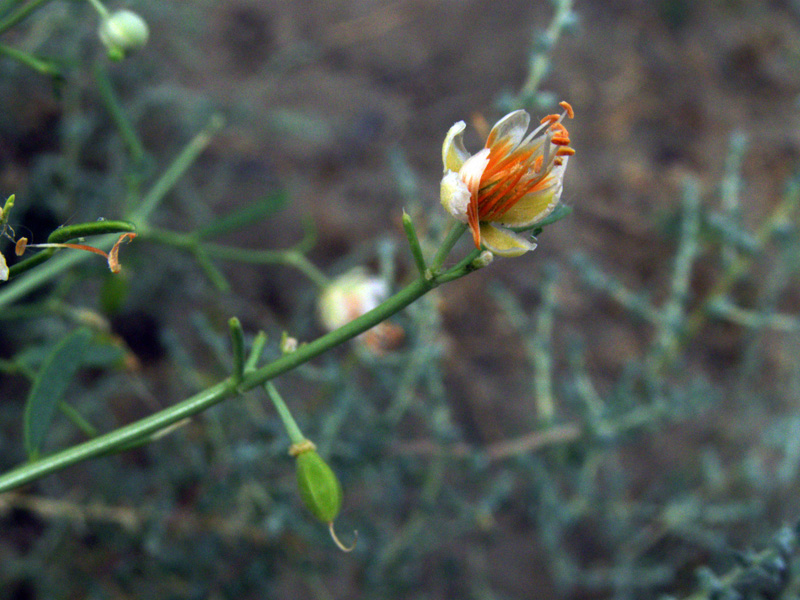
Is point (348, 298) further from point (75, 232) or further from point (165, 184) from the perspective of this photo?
point (75, 232)

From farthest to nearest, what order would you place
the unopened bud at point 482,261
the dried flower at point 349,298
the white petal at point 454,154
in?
the dried flower at point 349,298
the white petal at point 454,154
the unopened bud at point 482,261

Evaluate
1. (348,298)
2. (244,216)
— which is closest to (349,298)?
(348,298)

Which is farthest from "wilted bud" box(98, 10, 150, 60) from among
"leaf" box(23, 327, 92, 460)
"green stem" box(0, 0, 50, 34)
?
"leaf" box(23, 327, 92, 460)

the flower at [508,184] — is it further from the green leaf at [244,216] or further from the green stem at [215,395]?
the green leaf at [244,216]

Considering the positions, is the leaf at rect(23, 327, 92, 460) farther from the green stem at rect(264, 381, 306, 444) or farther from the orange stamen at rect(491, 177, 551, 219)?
the orange stamen at rect(491, 177, 551, 219)

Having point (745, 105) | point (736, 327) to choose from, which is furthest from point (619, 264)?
point (745, 105)

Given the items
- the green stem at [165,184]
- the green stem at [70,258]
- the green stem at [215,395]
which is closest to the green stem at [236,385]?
the green stem at [215,395]

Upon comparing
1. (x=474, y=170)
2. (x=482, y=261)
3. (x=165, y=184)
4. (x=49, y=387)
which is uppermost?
(x=165, y=184)

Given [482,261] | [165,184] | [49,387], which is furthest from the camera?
[165,184]
